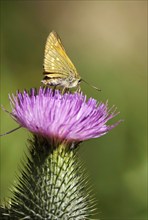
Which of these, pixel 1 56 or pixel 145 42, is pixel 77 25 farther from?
pixel 1 56

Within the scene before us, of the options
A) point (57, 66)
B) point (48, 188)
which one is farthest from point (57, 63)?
point (48, 188)

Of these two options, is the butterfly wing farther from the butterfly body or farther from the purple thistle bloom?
the purple thistle bloom

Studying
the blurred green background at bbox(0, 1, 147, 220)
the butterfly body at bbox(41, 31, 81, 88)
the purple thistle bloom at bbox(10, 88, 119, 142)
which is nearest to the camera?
the purple thistle bloom at bbox(10, 88, 119, 142)

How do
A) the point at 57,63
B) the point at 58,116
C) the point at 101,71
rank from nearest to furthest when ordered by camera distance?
the point at 58,116 < the point at 57,63 < the point at 101,71

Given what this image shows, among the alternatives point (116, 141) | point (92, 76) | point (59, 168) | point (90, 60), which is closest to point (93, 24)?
point (90, 60)

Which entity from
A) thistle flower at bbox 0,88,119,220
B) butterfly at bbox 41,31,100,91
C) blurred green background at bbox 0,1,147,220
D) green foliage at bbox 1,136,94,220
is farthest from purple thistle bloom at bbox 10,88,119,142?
blurred green background at bbox 0,1,147,220

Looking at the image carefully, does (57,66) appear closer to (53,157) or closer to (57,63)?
(57,63)
